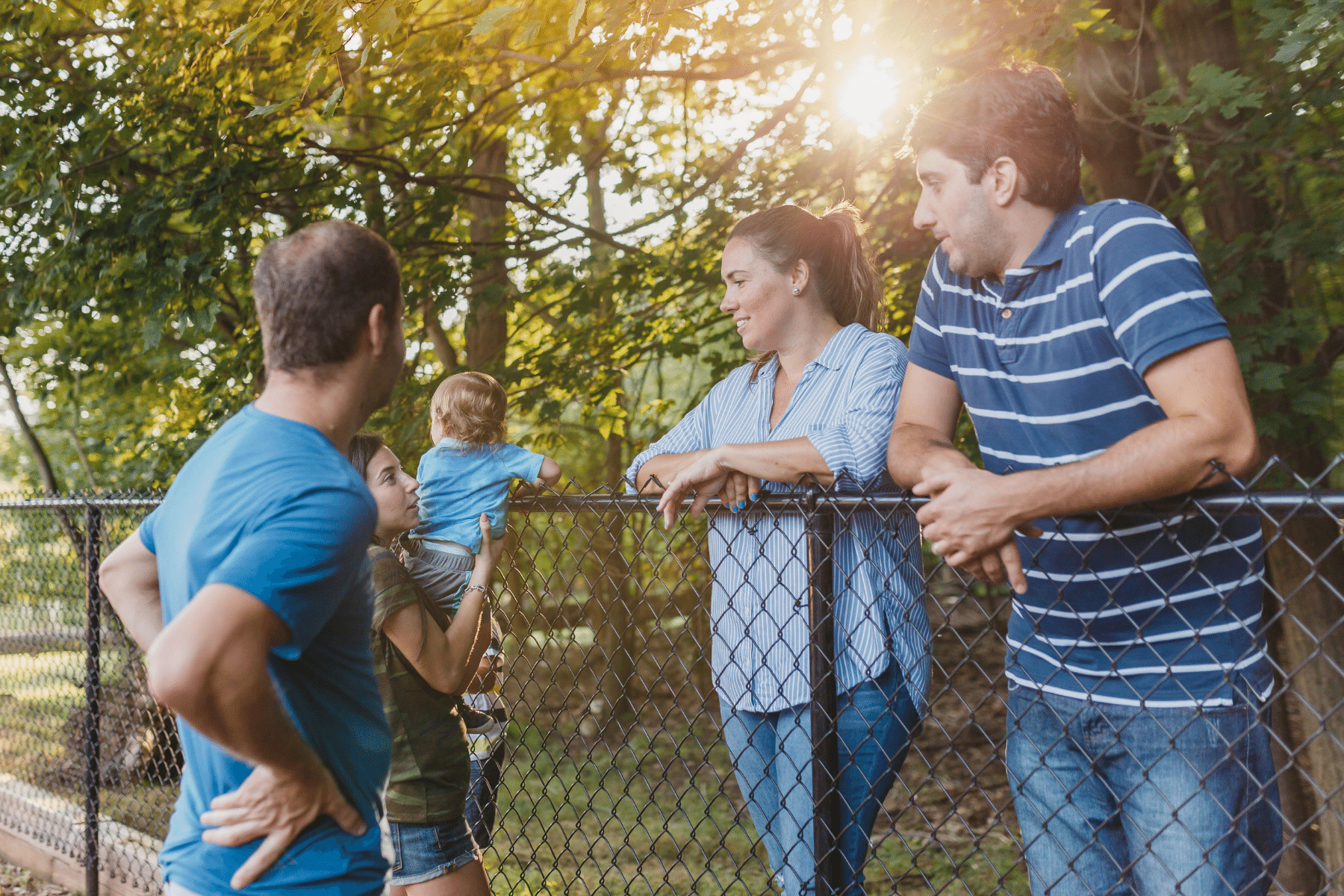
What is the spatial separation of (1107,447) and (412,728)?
1.67 metres

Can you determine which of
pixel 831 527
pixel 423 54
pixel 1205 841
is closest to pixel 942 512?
pixel 831 527

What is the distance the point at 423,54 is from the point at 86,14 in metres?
2.69

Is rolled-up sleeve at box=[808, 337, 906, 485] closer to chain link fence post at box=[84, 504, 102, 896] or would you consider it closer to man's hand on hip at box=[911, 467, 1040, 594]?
man's hand on hip at box=[911, 467, 1040, 594]

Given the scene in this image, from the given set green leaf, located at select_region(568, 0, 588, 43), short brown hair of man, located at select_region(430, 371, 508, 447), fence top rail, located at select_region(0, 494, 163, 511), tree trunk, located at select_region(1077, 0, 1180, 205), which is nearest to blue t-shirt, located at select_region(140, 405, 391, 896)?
short brown hair of man, located at select_region(430, 371, 508, 447)

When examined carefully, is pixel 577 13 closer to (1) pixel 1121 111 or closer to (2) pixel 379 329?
(2) pixel 379 329

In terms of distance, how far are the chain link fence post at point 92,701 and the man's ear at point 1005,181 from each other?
359 cm

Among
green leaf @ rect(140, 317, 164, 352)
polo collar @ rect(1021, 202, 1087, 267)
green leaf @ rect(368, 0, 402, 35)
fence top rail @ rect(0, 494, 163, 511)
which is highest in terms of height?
green leaf @ rect(368, 0, 402, 35)

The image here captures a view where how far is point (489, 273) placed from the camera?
5867 mm

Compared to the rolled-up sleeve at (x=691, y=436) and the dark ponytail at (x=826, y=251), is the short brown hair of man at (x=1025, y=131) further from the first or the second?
the rolled-up sleeve at (x=691, y=436)

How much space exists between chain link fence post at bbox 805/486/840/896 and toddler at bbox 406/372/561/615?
79 cm

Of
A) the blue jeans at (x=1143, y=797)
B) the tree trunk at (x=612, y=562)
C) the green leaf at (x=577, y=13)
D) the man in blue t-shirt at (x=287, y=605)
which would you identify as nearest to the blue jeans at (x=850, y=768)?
the blue jeans at (x=1143, y=797)

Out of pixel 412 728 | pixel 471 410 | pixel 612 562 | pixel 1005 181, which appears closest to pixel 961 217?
pixel 1005 181

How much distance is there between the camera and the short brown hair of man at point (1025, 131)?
5.97 feet

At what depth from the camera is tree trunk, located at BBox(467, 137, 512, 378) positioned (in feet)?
17.1
